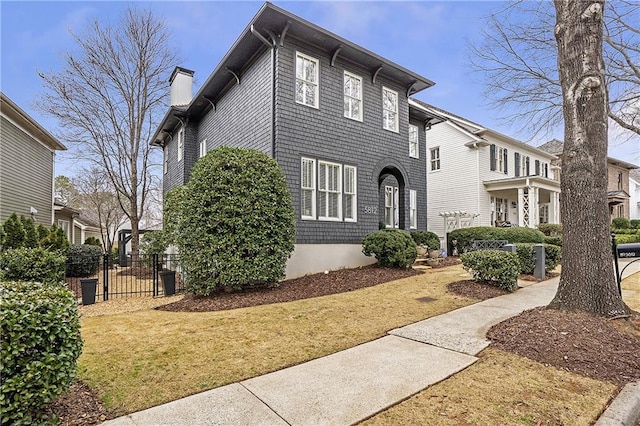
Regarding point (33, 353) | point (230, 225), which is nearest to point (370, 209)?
point (230, 225)

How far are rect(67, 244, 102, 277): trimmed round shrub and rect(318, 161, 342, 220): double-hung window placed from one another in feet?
25.7

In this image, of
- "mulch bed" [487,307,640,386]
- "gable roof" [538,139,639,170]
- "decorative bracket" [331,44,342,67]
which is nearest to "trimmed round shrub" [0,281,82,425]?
"mulch bed" [487,307,640,386]

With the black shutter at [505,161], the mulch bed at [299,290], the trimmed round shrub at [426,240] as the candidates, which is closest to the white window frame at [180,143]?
the mulch bed at [299,290]

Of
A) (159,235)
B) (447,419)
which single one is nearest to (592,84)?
(447,419)

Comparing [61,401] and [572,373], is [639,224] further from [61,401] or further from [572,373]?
[61,401]

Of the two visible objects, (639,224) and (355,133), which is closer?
(355,133)

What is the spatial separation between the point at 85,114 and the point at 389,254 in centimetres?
1602

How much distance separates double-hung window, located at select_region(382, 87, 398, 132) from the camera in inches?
508

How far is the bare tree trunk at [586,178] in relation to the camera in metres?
5.16

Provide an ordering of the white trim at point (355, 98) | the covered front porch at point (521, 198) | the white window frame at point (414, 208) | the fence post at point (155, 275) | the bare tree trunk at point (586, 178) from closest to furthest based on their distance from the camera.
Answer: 1. the bare tree trunk at point (586, 178)
2. the fence post at point (155, 275)
3. the white trim at point (355, 98)
4. the white window frame at point (414, 208)
5. the covered front porch at point (521, 198)

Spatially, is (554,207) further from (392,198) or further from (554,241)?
(392,198)

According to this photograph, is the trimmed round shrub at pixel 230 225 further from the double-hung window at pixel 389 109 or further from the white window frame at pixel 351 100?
the double-hung window at pixel 389 109

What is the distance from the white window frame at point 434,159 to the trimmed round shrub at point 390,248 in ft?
37.0

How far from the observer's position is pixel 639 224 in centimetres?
2827
